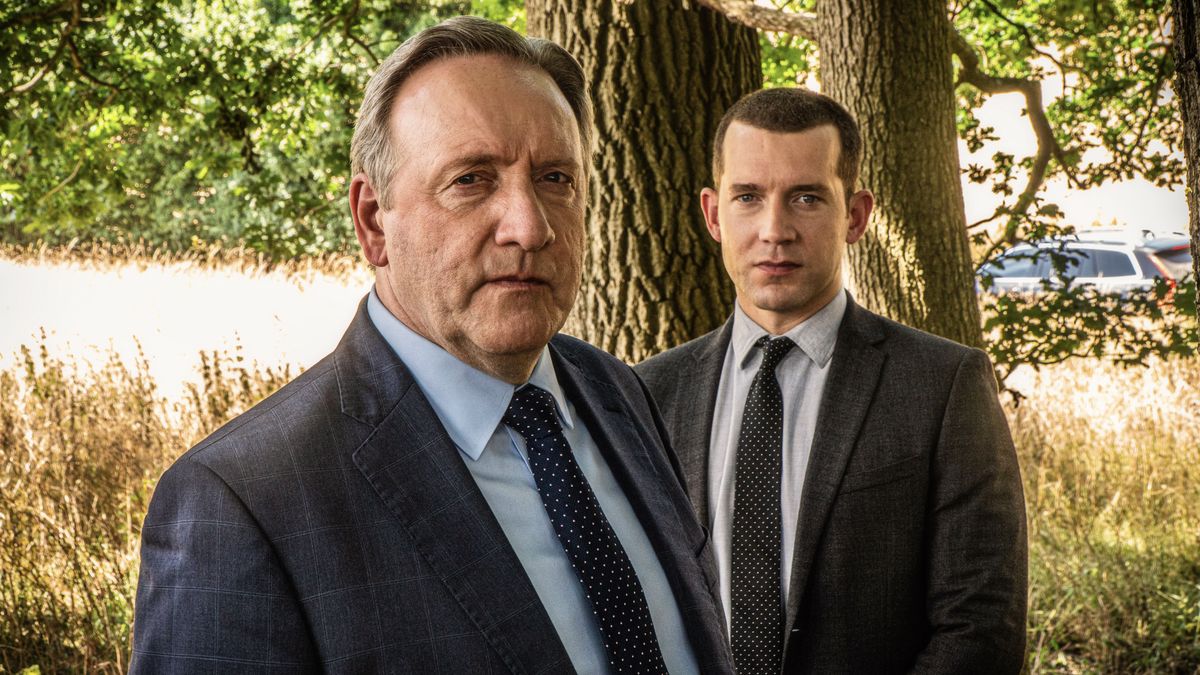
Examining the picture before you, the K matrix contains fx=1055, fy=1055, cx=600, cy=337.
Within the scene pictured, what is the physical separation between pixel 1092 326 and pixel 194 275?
10.1m

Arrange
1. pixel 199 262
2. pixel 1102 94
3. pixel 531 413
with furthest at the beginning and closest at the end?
pixel 199 262 < pixel 1102 94 < pixel 531 413

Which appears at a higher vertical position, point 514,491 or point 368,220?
point 368,220

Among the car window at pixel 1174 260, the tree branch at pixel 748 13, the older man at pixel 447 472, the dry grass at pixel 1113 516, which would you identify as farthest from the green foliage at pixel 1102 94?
the older man at pixel 447 472

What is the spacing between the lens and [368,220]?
172cm

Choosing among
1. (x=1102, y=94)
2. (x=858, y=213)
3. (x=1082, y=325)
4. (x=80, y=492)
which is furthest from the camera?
(x=1102, y=94)

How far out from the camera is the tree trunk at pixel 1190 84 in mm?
1828

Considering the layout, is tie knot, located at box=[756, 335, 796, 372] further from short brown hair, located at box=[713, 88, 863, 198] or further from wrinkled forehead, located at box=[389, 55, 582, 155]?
wrinkled forehead, located at box=[389, 55, 582, 155]

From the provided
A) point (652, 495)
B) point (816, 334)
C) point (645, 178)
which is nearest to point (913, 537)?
point (816, 334)

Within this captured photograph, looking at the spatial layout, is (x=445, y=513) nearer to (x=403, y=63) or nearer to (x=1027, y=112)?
(x=403, y=63)

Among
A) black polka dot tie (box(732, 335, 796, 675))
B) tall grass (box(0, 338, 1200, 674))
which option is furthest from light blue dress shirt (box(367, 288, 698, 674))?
tall grass (box(0, 338, 1200, 674))

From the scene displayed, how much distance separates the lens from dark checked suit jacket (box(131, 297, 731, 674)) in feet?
4.20

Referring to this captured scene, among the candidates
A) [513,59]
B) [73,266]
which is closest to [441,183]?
[513,59]

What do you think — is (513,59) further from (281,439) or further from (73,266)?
(73,266)

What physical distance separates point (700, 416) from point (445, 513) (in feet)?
4.03
